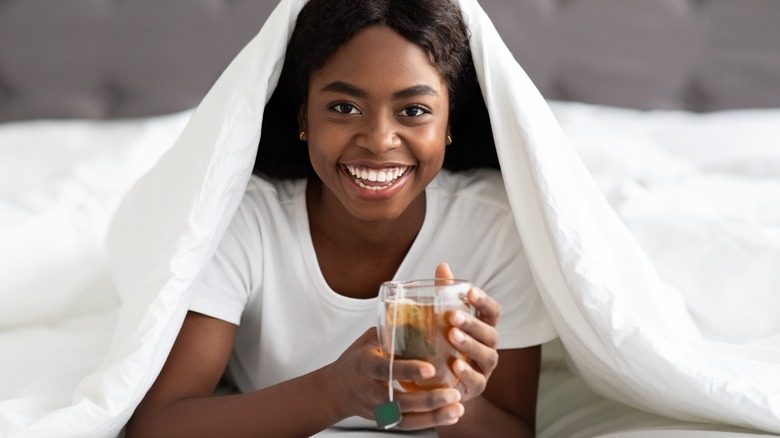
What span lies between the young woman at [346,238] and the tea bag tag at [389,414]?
6 centimetres

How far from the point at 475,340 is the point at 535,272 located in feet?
A: 0.85

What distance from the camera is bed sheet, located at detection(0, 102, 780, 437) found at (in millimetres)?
1177

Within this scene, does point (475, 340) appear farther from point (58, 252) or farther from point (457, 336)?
point (58, 252)

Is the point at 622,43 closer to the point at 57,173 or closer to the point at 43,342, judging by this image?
the point at 57,173

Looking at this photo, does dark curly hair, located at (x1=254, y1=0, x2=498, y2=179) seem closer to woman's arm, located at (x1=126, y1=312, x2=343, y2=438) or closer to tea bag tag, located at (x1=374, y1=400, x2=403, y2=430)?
woman's arm, located at (x1=126, y1=312, x2=343, y2=438)

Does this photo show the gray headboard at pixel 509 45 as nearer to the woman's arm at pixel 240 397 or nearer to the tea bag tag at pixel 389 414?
the woman's arm at pixel 240 397

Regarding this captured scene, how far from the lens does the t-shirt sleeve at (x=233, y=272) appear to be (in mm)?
1137

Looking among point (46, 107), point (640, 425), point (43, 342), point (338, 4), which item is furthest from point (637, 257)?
point (46, 107)

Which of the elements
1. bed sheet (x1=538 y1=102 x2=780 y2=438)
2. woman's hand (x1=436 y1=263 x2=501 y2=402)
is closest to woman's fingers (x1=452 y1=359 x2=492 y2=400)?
woman's hand (x1=436 y1=263 x2=501 y2=402)

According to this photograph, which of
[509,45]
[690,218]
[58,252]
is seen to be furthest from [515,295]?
[509,45]

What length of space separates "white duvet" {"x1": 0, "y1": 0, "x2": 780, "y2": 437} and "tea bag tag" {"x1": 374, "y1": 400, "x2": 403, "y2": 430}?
26 cm

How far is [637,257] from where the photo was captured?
111 cm

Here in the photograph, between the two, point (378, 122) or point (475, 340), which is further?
point (378, 122)

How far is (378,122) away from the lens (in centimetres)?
108
